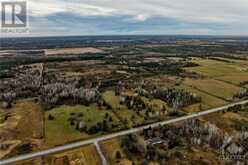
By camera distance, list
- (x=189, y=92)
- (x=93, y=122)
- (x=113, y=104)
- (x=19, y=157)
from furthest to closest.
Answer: (x=189, y=92) → (x=113, y=104) → (x=93, y=122) → (x=19, y=157)

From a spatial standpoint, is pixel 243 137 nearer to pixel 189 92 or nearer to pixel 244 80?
pixel 189 92

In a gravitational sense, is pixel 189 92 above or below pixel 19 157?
above

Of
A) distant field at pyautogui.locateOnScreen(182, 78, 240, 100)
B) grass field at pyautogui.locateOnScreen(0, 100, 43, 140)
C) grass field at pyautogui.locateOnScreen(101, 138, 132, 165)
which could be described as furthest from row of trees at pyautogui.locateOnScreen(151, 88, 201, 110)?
grass field at pyautogui.locateOnScreen(0, 100, 43, 140)

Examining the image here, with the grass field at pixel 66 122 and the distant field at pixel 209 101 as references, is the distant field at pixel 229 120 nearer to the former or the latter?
the distant field at pixel 209 101

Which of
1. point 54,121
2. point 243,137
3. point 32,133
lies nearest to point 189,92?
point 243,137

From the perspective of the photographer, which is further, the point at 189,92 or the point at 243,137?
the point at 189,92

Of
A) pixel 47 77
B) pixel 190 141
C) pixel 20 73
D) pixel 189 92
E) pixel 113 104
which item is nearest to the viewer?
pixel 190 141

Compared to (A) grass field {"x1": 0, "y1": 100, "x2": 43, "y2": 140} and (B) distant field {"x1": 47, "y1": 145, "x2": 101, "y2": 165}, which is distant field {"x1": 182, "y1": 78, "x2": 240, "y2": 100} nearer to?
(B) distant field {"x1": 47, "y1": 145, "x2": 101, "y2": 165}

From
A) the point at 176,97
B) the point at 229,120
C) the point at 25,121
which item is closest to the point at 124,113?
the point at 176,97

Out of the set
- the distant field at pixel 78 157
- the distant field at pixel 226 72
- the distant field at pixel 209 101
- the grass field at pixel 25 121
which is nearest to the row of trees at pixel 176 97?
the distant field at pixel 209 101
